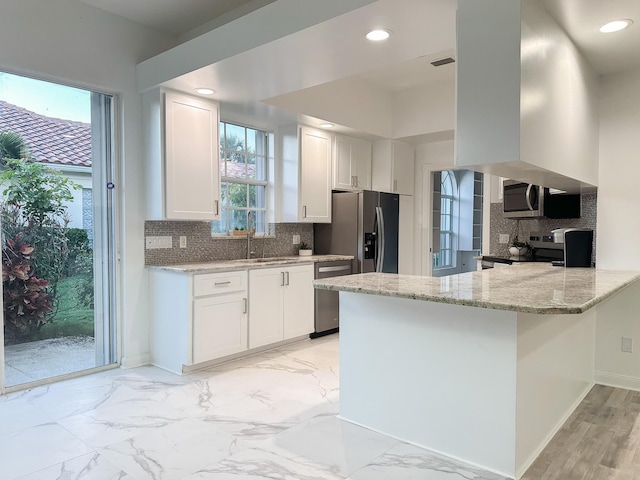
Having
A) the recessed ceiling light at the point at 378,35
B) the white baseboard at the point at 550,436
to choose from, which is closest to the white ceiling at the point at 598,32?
the recessed ceiling light at the point at 378,35

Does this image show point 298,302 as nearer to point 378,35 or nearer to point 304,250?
point 304,250

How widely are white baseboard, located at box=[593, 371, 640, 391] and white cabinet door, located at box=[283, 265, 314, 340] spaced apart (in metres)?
2.56

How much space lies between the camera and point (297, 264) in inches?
177

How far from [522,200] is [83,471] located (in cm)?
387

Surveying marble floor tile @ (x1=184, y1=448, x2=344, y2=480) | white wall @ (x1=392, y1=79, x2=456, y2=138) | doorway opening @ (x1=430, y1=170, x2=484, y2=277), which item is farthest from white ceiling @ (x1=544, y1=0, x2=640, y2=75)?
doorway opening @ (x1=430, y1=170, x2=484, y2=277)

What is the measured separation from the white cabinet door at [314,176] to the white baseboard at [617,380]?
2982 mm

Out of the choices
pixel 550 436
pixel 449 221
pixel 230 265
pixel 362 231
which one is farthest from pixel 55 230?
pixel 449 221

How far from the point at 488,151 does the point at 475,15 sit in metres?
0.65

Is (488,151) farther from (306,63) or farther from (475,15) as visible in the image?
(306,63)

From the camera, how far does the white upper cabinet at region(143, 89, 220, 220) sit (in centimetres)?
370

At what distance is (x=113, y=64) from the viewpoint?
3.68m

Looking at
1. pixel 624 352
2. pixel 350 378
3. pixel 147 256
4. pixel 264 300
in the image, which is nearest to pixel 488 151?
pixel 350 378

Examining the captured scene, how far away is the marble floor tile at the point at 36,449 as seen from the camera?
2186mm

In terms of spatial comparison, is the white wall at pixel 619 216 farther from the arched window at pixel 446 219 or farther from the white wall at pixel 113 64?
the arched window at pixel 446 219
